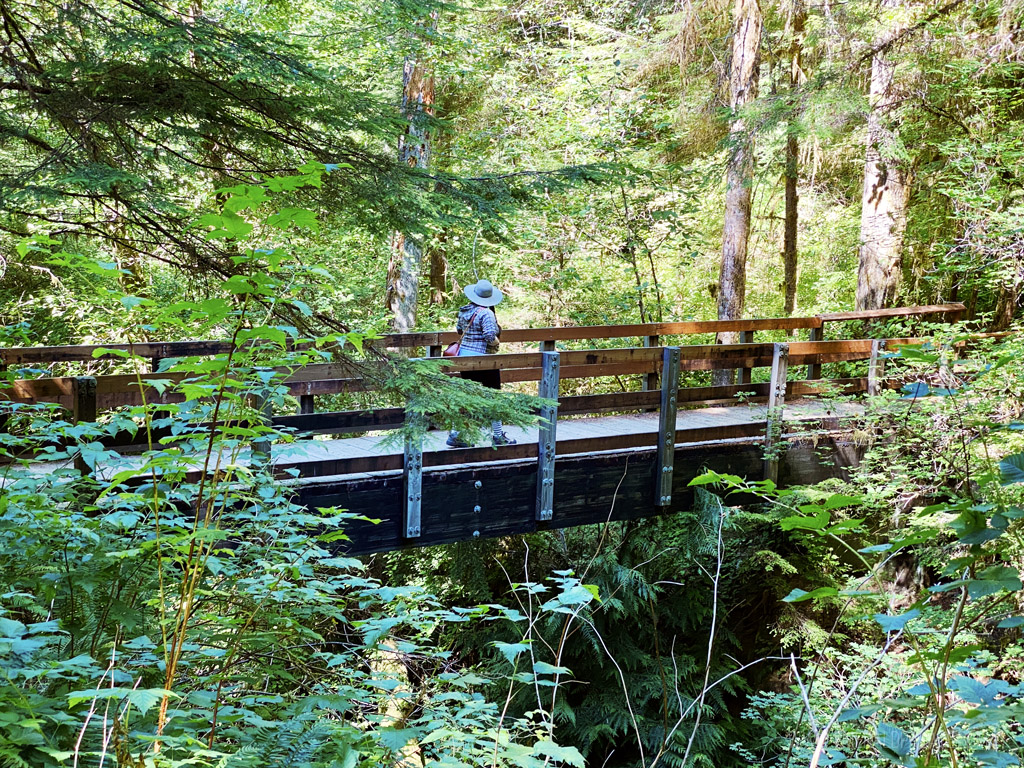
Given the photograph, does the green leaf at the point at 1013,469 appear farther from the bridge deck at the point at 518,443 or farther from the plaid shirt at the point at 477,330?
the plaid shirt at the point at 477,330

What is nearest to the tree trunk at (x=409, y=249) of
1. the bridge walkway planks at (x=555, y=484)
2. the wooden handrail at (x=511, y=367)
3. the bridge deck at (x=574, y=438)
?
the bridge deck at (x=574, y=438)

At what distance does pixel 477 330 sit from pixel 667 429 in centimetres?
201

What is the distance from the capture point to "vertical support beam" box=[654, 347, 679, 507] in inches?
285

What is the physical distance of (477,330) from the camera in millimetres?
7102

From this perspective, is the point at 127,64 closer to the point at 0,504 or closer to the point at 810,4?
the point at 0,504

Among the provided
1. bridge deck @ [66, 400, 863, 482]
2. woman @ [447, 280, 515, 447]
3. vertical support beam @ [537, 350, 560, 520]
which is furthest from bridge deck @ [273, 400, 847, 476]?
woman @ [447, 280, 515, 447]

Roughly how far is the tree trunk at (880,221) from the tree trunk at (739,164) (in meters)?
1.60

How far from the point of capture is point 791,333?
16.5 m

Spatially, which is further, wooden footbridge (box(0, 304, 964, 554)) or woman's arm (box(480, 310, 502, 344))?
woman's arm (box(480, 310, 502, 344))

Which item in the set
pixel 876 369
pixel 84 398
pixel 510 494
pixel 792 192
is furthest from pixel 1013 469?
pixel 792 192

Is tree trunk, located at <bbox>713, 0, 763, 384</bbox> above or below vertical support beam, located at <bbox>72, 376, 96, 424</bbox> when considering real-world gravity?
above

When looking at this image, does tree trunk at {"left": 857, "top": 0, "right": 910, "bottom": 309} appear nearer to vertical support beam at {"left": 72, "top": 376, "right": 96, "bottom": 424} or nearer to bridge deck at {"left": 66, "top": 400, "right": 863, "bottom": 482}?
bridge deck at {"left": 66, "top": 400, "right": 863, "bottom": 482}

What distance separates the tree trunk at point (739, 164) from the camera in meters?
10.4

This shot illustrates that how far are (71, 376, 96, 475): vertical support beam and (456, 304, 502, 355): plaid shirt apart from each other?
3.23 metres
